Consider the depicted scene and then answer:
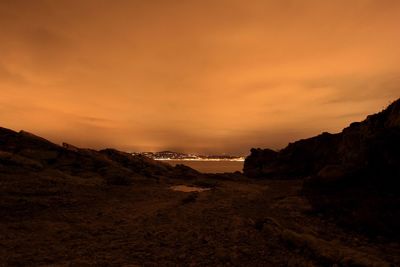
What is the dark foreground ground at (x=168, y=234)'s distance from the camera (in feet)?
33.1

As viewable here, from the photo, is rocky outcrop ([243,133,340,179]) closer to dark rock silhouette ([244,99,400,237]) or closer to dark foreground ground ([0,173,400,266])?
dark rock silhouette ([244,99,400,237])

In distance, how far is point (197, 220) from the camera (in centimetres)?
1648

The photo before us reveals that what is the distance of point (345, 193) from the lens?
64.3 ft

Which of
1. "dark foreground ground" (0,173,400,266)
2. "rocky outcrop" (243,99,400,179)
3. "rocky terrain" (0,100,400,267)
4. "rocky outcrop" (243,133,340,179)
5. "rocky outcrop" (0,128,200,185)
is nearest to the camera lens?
"dark foreground ground" (0,173,400,266)

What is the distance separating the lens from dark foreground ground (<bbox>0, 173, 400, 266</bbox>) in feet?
33.1

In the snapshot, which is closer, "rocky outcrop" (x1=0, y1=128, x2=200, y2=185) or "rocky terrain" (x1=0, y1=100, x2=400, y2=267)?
"rocky terrain" (x1=0, y1=100, x2=400, y2=267)

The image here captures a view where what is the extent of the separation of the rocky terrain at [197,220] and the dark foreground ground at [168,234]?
0.13 ft

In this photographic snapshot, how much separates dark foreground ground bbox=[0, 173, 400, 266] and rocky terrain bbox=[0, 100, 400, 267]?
41 millimetres

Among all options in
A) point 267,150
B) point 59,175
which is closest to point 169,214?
point 59,175

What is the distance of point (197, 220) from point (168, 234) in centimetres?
308

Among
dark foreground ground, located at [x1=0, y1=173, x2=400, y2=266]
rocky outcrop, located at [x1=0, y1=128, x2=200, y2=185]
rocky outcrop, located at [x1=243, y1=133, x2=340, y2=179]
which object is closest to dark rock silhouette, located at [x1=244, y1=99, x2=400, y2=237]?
dark foreground ground, located at [x1=0, y1=173, x2=400, y2=266]

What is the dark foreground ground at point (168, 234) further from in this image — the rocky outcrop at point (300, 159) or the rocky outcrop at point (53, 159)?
the rocky outcrop at point (300, 159)

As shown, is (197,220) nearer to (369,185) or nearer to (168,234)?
(168,234)

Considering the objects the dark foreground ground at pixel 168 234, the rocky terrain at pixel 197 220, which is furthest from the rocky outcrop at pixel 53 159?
the dark foreground ground at pixel 168 234
